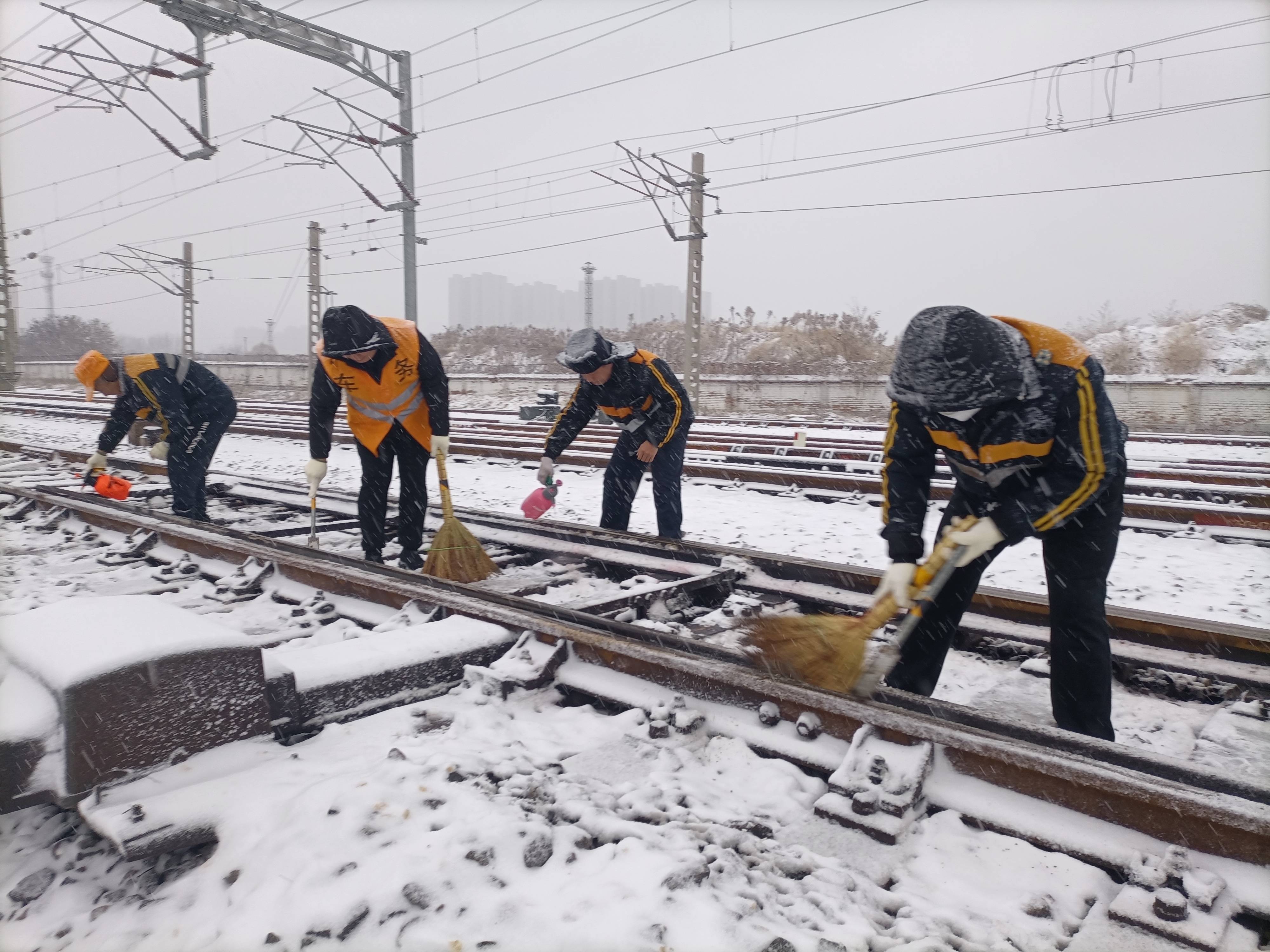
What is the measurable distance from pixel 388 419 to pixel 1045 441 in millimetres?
3986

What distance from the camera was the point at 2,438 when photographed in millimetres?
15344

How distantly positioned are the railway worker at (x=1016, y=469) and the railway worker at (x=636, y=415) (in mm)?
2524

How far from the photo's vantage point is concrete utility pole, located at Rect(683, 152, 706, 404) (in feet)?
65.4

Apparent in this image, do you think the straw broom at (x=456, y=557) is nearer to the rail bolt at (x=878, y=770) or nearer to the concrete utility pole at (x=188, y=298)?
the rail bolt at (x=878, y=770)

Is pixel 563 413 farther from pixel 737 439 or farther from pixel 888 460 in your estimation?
pixel 737 439

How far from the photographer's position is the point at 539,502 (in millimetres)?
6266

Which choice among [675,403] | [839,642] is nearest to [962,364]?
[839,642]

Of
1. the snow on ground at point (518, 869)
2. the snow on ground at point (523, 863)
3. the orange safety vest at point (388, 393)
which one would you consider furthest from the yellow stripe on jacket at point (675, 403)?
the snow on ground at point (518, 869)

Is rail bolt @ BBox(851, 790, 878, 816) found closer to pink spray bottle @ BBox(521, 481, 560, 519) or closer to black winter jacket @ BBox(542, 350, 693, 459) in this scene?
black winter jacket @ BBox(542, 350, 693, 459)

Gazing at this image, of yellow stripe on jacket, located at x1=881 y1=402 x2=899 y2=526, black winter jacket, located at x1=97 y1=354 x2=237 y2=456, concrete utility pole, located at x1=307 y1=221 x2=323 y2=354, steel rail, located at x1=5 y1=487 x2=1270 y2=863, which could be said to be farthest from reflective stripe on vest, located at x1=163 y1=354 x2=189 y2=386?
concrete utility pole, located at x1=307 y1=221 x2=323 y2=354

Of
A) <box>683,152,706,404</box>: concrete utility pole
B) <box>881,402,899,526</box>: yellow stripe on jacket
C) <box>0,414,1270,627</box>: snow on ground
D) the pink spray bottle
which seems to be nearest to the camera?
<box>881,402,899,526</box>: yellow stripe on jacket

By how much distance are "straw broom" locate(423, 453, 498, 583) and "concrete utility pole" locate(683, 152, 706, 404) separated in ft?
50.9

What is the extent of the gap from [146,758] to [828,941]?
178cm

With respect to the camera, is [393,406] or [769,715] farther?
[393,406]
